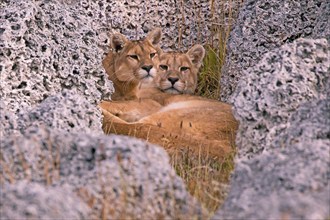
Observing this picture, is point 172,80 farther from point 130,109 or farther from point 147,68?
point 130,109

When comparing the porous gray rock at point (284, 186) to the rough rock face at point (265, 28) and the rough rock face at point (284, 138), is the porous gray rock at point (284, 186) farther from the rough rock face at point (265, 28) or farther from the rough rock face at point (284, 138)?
the rough rock face at point (265, 28)

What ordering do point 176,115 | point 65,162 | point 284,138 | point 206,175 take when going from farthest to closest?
point 176,115, point 206,175, point 284,138, point 65,162

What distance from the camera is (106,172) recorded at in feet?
14.4

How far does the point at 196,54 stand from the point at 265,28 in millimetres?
1159

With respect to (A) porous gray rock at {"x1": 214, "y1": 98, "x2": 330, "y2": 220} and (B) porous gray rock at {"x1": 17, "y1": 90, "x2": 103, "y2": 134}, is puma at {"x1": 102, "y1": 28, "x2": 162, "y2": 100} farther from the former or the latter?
(A) porous gray rock at {"x1": 214, "y1": 98, "x2": 330, "y2": 220}

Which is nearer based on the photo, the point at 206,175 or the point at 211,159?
the point at 206,175

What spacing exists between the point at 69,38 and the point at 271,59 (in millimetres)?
1731

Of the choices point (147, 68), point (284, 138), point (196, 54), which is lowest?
point (147, 68)

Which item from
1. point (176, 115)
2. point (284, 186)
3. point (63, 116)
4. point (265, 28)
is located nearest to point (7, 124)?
point (63, 116)

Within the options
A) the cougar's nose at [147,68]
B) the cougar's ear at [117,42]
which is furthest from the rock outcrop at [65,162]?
the cougar's nose at [147,68]

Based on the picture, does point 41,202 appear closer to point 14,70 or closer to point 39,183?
point 39,183

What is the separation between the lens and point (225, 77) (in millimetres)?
8781

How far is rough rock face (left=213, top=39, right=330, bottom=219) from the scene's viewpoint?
4016mm

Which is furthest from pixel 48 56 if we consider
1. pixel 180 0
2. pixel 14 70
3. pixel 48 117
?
pixel 180 0
